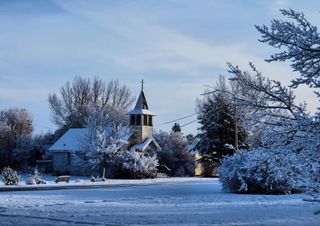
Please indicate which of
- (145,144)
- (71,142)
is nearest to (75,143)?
(71,142)

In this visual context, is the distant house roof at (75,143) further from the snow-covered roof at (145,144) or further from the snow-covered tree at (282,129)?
the snow-covered tree at (282,129)

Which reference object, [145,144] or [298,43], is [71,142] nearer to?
[145,144]

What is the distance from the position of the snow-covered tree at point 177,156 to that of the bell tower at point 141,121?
8.65 ft

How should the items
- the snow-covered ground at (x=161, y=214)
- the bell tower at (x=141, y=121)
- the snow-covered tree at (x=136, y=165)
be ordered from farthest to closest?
1. the bell tower at (x=141, y=121)
2. the snow-covered tree at (x=136, y=165)
3. the snow-covered ground at (x=161, y=214)

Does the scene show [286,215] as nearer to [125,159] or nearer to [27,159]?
[125,159]

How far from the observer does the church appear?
58.2 metres

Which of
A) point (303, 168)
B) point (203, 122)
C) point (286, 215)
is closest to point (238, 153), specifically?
point (286, 215)

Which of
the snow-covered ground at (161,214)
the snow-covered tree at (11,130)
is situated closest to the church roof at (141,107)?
the snow-covered tree at (11,130)

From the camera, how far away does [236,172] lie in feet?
90.0

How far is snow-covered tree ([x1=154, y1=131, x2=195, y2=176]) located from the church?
1293 mm

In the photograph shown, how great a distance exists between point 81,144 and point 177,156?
38.9 ft

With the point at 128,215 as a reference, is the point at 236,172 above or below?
above

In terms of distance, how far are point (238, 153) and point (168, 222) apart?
51.3 feet

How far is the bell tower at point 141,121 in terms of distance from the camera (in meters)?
62.2
